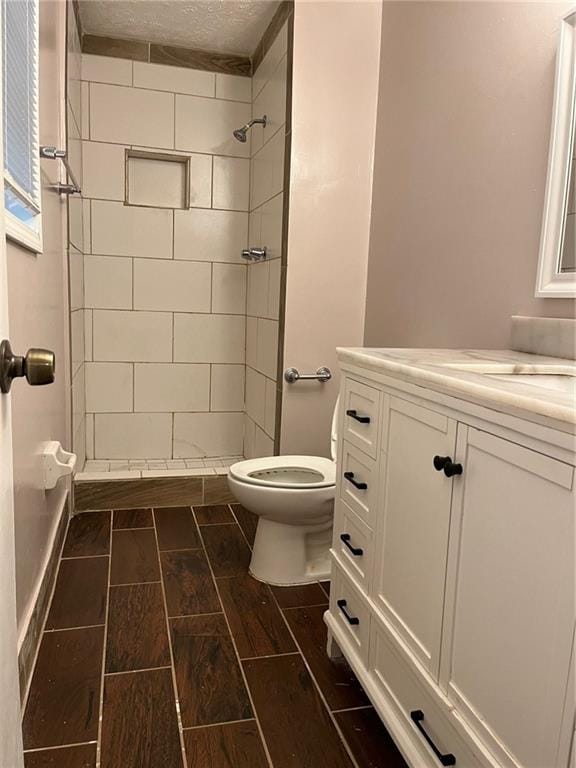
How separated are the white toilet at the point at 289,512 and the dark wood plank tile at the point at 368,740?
699mm

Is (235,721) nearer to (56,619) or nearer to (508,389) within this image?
(56,619)

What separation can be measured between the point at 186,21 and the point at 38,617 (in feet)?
8.80

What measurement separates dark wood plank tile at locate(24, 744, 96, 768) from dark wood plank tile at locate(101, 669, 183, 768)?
3 centimetres

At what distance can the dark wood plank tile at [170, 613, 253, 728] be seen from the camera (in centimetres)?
150

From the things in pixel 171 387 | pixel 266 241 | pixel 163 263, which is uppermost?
pixel 266 241

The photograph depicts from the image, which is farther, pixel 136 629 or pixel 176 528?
pixel 176 528

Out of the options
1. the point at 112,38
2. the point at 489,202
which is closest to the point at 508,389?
the point at 489,202

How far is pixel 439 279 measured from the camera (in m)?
1.96

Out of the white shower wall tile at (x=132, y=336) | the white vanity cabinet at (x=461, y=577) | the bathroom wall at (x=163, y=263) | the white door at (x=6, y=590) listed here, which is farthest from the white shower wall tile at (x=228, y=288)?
the white door at (x=6, y=590)

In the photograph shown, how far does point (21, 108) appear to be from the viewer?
1491 millimetres

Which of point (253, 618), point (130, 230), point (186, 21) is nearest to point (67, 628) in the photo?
point (253, 618)

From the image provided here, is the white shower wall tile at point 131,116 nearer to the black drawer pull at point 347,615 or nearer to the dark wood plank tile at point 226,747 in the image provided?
the black drawer pull at point 347,615

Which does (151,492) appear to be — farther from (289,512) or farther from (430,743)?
(430,743)

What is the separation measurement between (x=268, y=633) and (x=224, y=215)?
7.53ft
